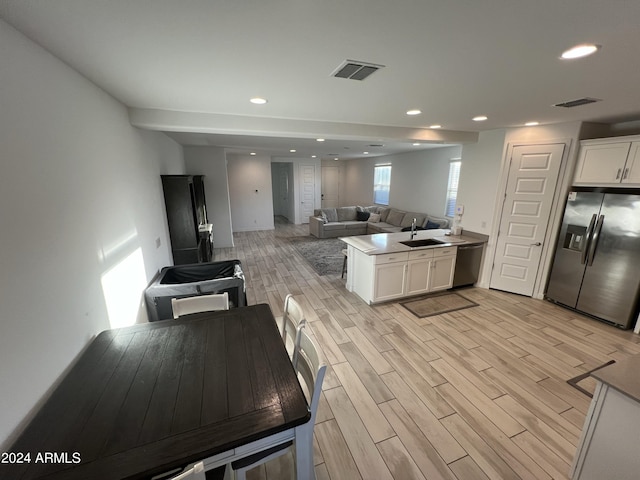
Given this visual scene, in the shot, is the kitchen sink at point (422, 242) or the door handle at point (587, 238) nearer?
the door handle at point (587, 238)

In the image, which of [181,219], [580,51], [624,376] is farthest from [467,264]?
[181,219]

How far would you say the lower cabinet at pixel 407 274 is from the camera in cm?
354

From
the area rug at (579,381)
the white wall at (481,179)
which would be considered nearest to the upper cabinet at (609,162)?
the white wall at (481,179)

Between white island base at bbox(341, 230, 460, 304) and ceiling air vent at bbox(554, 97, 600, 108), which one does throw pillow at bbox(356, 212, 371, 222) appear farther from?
ceiling air vent at bbox(554, 97, 600, 108)

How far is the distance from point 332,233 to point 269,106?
5191 millimetres

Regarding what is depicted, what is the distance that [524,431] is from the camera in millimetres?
1834

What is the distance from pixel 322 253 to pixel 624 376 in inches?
200

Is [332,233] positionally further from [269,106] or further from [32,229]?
[32,229]

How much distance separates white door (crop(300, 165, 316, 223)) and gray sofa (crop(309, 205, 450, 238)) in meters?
1.70

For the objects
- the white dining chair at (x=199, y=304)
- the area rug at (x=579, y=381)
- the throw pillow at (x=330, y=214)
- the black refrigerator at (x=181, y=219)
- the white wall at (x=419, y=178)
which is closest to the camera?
the white dining chair at (x=199, y=304)

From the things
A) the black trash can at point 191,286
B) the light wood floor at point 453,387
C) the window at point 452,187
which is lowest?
the light wood floor at point 453,387

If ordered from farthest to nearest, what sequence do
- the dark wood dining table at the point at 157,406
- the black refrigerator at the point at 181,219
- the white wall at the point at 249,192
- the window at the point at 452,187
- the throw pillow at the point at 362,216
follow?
the throw pillow at the point at 362,216, the white wall at the point at 249,192, the window at the point at 452,187, the black refrigerator at the point at 181,219, the dark wood dining table at the point at 157,406

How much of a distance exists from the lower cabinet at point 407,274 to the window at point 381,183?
192 inches

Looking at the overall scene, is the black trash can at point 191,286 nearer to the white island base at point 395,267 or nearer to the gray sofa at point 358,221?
the white island base at point 395,267
